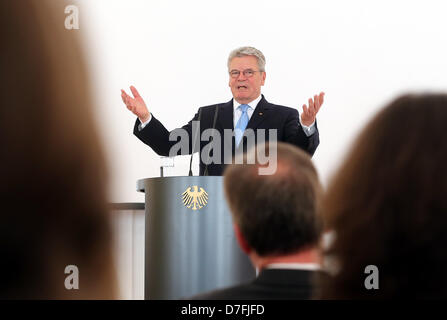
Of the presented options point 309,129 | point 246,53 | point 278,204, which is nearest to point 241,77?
point 246,53

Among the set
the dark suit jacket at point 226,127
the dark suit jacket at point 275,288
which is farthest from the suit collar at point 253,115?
the dark suit jacket at point 275,288


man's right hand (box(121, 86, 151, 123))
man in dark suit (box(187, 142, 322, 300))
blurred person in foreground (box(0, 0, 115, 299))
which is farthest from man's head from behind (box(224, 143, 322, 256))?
man's right hand (box(121, 86, 151, 123))

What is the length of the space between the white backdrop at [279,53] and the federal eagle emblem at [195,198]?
5.97 ft

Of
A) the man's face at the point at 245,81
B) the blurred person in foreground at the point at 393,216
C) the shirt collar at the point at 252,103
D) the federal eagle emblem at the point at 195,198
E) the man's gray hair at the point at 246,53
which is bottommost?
the federal eagle emblem at the point at 195,198

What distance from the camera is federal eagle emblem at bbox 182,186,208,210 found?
2.07m

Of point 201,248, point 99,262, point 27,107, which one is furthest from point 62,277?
point 201,248

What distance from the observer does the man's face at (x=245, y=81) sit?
2859 mm

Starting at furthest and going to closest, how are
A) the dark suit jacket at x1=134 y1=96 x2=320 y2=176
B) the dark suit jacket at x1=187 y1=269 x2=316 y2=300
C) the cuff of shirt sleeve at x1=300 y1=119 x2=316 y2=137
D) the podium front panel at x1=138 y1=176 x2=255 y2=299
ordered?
the dark suit jacket at x1=134 y1=96 x2=320 y2=176 → the cuff of shirt sleeve at x1=300 y1=119 x2=316 y2=137 → the podium front panel at x1=138 y1=176 x2=255 y2=299 → the dark suit jacket at x1=187 y1=269 x2=316 y2=300

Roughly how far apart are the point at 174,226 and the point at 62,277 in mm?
1676
